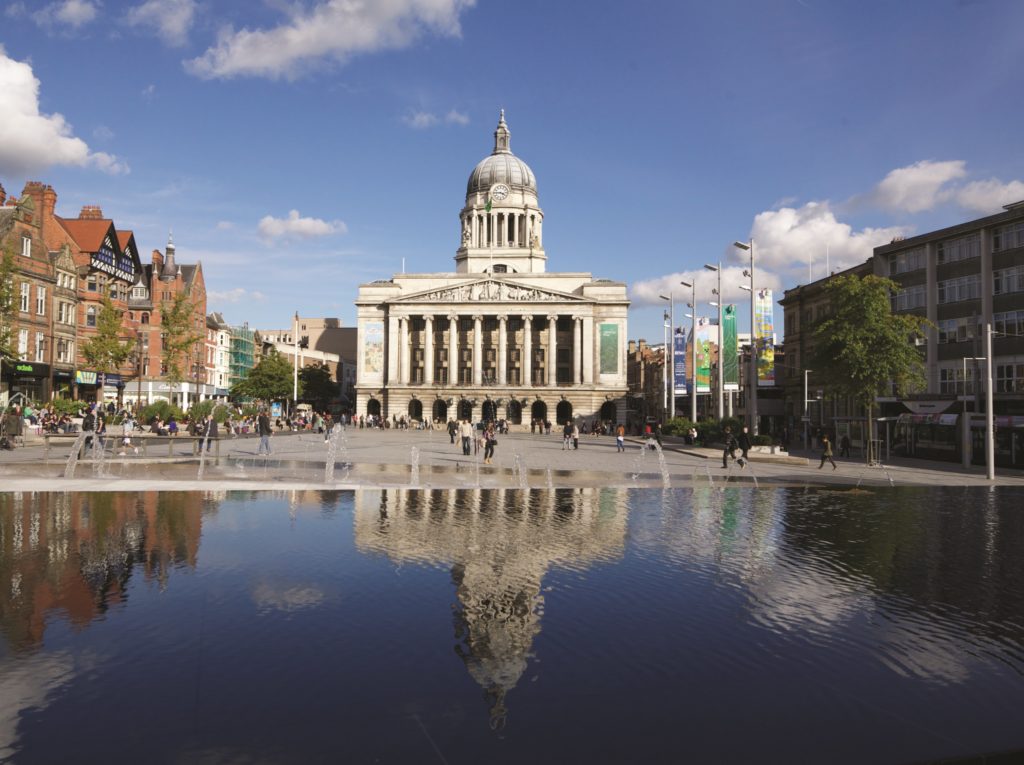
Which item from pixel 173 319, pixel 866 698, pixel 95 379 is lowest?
pixel 866 698

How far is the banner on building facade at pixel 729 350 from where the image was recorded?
46.1 m

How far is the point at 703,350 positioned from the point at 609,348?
57.9m

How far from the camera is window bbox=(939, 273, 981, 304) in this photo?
164ft

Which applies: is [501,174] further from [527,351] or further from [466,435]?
[466,435]

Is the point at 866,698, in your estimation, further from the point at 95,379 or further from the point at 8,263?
the point at 95,379

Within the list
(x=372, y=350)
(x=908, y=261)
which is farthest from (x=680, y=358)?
(x=372, y=350)

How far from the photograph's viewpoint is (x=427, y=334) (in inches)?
4542

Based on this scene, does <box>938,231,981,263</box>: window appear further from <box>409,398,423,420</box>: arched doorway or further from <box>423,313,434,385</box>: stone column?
<box>409,398,423,420</box>: arched doorway

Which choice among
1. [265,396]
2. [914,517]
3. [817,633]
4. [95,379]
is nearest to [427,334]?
[265,396]

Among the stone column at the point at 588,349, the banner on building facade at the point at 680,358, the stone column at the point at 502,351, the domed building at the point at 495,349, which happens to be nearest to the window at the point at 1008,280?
the banner on building facade at the point at 680,358

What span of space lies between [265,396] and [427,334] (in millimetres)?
23874

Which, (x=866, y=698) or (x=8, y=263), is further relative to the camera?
(x=8, y=263)

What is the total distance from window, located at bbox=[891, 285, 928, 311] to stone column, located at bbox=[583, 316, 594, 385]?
2251 inches

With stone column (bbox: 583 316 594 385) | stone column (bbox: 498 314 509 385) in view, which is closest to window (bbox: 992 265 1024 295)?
stone column (bbox: 583 316 594 385)
